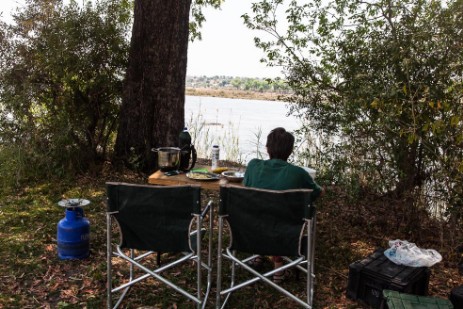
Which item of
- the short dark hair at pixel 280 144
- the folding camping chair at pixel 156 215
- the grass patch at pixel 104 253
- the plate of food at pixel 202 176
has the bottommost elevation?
the grass patch at pixel 104 253

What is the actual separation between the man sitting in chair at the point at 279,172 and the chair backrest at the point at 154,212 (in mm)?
542

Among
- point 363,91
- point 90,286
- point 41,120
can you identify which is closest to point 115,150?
point 41,120

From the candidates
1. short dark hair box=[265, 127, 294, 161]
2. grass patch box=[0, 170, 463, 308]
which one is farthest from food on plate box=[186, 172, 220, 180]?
grass patch box=[0, 170, 463, 308]

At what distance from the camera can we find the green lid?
268 centimetres

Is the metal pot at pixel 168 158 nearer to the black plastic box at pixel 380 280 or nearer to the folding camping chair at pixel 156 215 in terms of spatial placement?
the folding camping chair at pixel 156 215

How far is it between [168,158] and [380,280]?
169 centimetres

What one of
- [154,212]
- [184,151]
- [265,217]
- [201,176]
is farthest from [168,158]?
[265,217]

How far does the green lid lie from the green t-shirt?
734 mm

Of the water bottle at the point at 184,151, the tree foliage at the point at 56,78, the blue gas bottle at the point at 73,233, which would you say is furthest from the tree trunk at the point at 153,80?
the water bottle at the point at 184,151

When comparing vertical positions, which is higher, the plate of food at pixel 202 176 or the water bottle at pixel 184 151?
the water bottle at pixel 184 151

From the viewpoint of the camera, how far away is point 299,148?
5.09 m

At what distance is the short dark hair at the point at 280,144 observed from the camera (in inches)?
119

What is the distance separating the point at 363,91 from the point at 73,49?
345 cm

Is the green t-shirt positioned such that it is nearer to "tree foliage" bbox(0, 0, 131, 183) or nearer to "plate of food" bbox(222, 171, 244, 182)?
"plate of food" bbox(222, 171, 244, 182)
